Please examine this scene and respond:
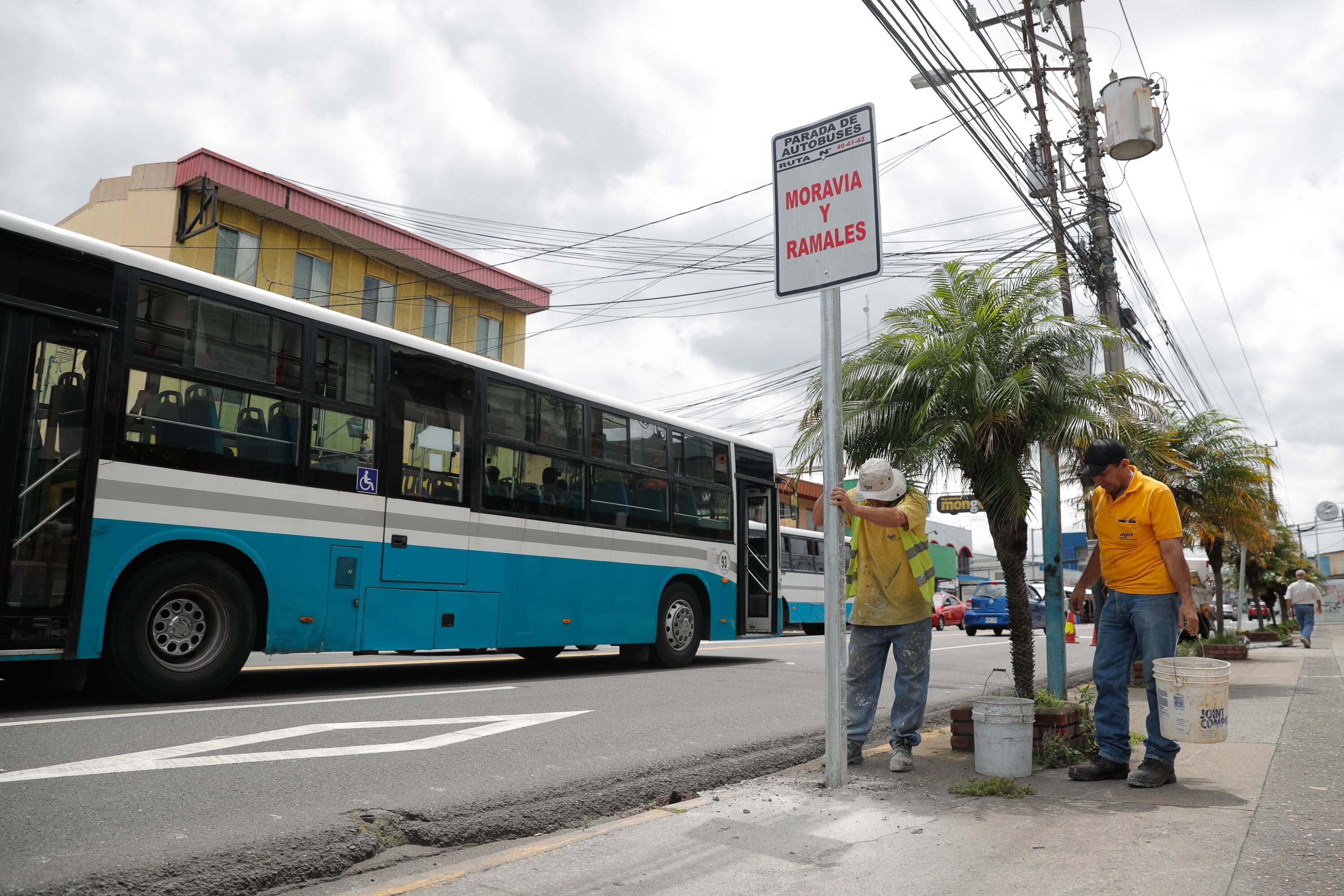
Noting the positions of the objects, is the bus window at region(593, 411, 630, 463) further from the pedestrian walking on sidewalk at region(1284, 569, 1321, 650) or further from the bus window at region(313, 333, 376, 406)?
the pedestrian walking on sidewalk at region(1284, 569, 1321, 650)

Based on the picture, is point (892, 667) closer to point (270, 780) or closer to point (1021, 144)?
point (1021, 144)

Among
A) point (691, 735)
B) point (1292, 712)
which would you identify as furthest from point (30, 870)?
point (1292, 712)

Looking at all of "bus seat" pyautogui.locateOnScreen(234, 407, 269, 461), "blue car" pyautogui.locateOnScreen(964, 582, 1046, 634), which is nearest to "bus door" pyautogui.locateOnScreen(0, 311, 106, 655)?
"bus seat" pyautogui.locateOnScreen(234, 407, 269, 461)

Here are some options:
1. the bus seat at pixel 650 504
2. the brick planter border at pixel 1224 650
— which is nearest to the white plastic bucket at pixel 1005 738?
the bus seat at pixel 650 504

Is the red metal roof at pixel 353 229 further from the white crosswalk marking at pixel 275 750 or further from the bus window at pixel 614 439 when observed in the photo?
the white crosswalk marking at pixel 275 750

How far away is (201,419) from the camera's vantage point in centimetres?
725

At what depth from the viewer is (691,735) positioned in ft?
22.0

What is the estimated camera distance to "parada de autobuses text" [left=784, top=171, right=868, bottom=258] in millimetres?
4723

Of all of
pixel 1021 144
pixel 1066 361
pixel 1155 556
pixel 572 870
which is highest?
pixel 1021 144

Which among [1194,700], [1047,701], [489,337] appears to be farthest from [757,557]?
[489,337]

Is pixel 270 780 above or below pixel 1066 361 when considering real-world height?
below

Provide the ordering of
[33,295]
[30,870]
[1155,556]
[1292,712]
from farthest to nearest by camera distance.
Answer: [1292,712] → [33,295] → [1155,556] → [30,870]

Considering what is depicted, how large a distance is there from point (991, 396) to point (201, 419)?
597 cm

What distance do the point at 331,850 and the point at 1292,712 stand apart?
8.40m
